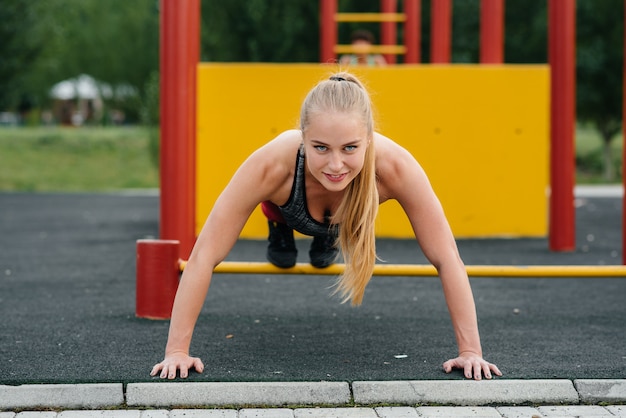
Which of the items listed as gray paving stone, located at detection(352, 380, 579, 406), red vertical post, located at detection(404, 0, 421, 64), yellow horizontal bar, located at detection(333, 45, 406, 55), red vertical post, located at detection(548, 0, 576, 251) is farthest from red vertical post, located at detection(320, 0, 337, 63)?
gray paving stone, located at detection(352, 380, 579, 406)

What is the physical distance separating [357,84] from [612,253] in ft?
15.3

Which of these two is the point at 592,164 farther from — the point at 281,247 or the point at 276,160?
the point at 276,160

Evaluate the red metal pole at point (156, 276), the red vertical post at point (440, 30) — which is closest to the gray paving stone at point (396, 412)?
the red metal pole at point (156, 276)

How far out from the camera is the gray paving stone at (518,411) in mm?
3189

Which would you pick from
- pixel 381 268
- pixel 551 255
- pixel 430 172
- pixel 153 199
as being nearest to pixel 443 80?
pixel 430 172

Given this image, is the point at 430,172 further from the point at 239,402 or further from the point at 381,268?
the point at 239,402

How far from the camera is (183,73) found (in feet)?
16.8

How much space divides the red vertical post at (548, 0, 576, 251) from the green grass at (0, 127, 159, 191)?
11135mm

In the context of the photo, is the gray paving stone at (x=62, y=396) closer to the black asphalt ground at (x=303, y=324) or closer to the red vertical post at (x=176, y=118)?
the black asphalt ground at (x=303, y=324)

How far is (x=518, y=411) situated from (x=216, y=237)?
128cm

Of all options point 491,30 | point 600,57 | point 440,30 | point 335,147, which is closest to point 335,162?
point 335,147

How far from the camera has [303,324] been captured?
466 cm

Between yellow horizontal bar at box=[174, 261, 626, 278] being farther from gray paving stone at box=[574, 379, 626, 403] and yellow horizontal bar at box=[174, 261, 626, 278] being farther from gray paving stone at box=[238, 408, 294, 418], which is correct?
gray paving stone at box=[238, 408, 294, 418]

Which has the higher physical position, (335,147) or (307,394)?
(335,147)
